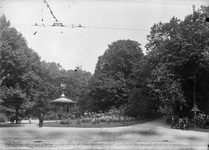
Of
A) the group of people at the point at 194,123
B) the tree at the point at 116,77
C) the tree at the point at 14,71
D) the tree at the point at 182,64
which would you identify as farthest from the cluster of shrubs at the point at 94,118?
the tree at the point at 116,77

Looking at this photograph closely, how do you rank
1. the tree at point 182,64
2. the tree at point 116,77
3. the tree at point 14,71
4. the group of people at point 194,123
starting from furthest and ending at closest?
the tree at point 116,77, the tree at point 14,71, the tree at point 182,64, the group of people at point 194,123

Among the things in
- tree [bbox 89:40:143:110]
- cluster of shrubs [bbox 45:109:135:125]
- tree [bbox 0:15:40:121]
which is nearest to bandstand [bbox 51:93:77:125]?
cluster of shrubs [bbox 45:109:135:125]

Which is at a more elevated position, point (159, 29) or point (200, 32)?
point (159, 29)

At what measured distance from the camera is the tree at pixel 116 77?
142ft

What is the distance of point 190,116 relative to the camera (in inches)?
1150

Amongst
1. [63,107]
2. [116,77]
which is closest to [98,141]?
[63,107]

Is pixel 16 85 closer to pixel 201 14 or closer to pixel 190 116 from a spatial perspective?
pixel 190 116


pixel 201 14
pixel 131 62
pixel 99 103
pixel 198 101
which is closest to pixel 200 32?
pixel 201 14

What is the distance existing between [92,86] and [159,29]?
17448mm

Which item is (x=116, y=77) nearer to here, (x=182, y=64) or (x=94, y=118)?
(x=94, y=118)

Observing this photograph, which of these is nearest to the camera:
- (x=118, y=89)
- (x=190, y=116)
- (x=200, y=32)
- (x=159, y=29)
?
(x=200, y=32)

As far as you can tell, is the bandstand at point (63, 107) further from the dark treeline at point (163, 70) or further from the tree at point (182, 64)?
the tree at point (182, 64)

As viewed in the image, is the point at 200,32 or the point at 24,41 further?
the point at 24,41

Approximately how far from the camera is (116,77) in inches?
1764
